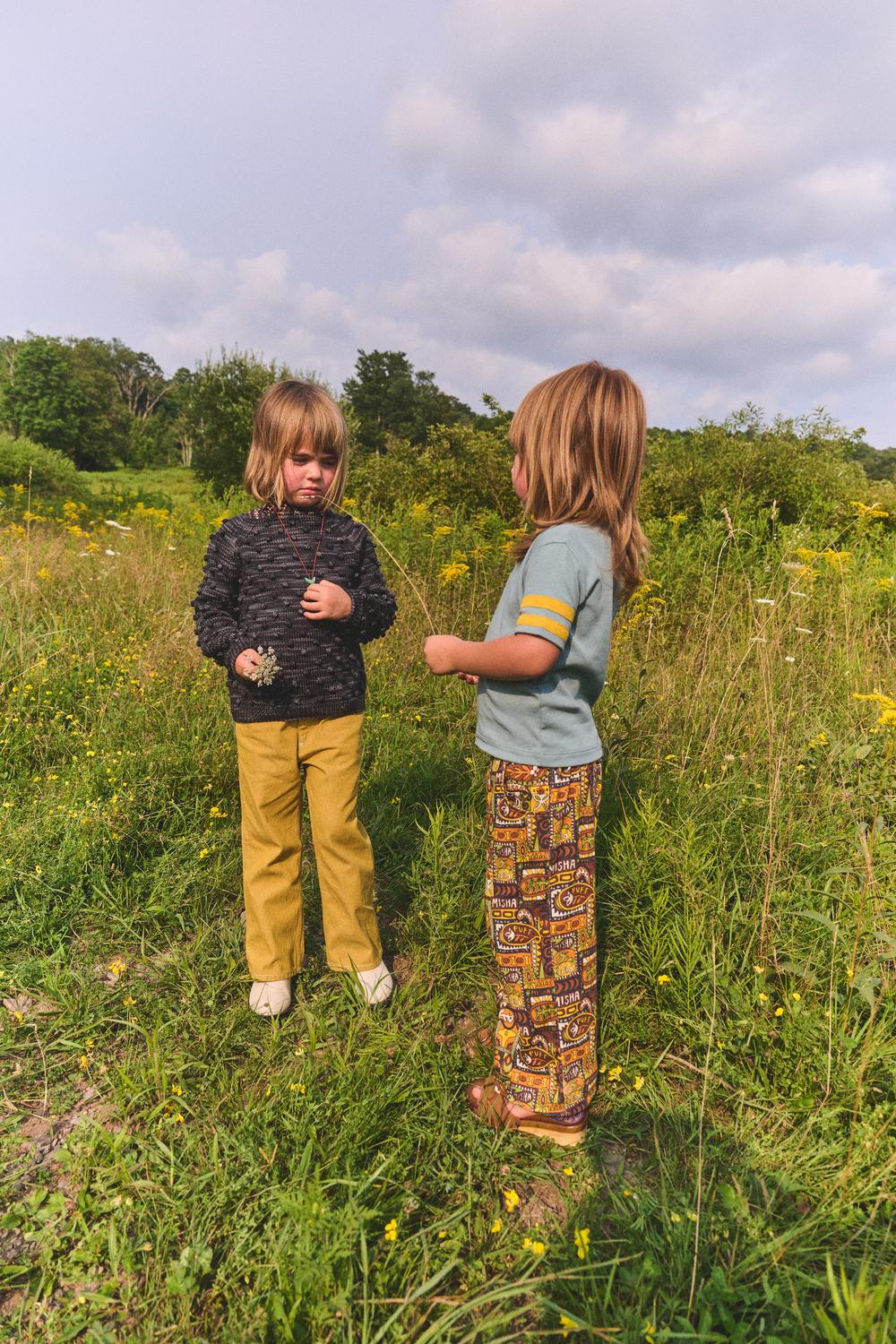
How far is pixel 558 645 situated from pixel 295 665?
33.7 inches

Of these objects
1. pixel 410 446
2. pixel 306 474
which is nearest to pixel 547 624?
pixel 306 474

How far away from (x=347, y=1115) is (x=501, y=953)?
0.52m

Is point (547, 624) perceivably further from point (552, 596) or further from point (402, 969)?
point (402, 969)

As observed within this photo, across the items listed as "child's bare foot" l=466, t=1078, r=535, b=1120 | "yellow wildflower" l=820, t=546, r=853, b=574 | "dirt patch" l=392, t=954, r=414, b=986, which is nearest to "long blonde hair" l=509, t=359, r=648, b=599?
"child's bare foot" l=466, t=1078, r=535, b=1120

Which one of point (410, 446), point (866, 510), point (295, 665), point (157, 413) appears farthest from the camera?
point (157, 413)

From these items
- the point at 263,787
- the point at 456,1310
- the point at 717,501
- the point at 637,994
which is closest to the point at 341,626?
the point at 263,787

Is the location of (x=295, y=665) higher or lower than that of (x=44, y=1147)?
higher

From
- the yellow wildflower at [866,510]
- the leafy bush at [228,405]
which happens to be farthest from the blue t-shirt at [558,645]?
the leafy bush at [228,405]

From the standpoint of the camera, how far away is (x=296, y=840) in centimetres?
219

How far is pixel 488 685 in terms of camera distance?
179 centimetres

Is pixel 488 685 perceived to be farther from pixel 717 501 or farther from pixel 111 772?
pixel 717 501

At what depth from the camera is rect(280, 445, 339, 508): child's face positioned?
6.81 ft

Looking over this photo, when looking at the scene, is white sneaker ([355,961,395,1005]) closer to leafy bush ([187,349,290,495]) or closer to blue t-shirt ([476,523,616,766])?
blue t-shirt ([476,523,616,766])

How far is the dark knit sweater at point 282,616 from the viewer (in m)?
2.07
